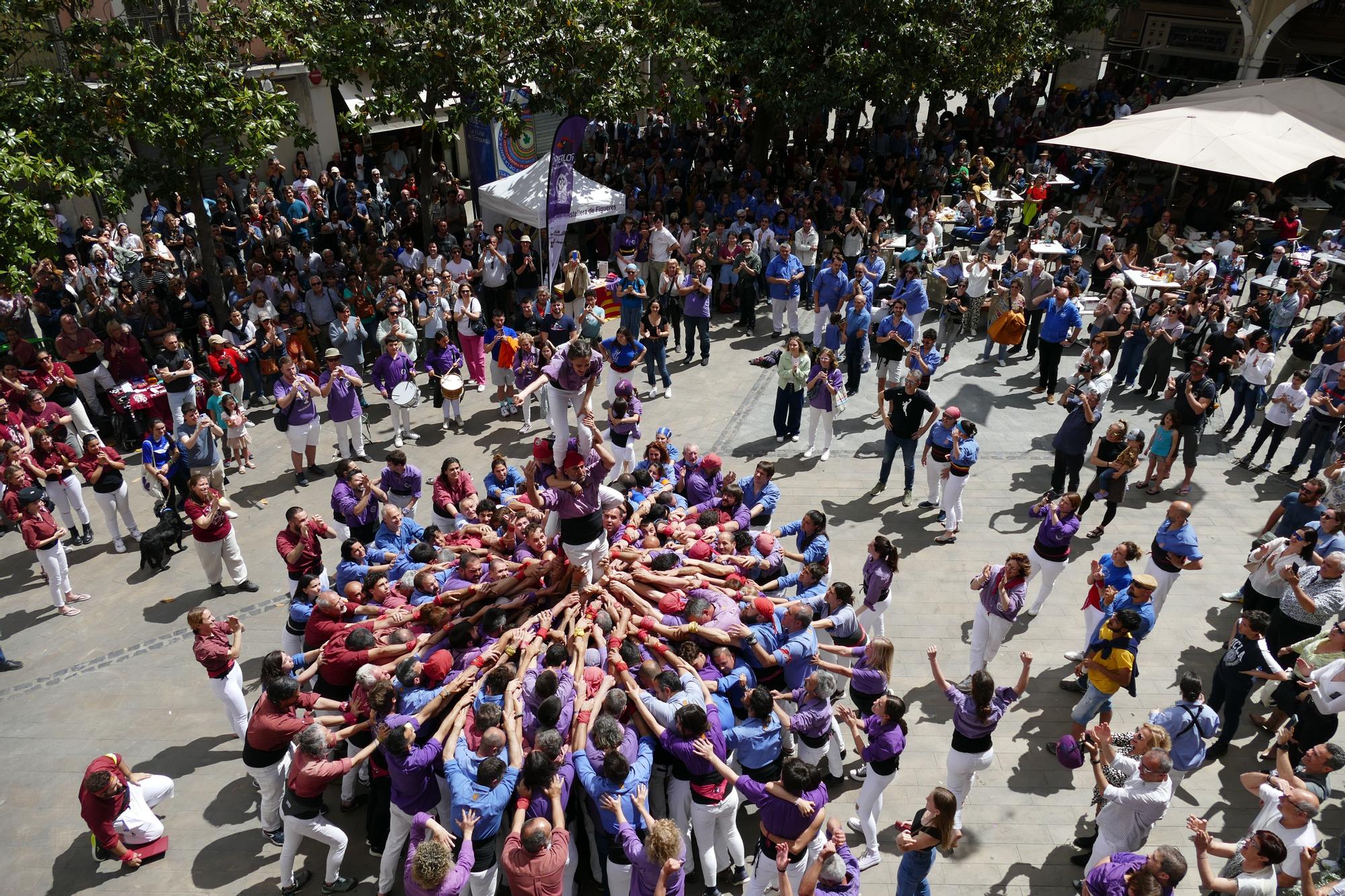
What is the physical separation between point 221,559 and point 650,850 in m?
6.77

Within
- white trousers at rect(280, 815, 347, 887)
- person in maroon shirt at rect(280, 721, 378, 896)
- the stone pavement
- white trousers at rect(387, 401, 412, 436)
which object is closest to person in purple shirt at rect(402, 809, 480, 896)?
person in maroon shirt at rect(280, 721, 378, 896)

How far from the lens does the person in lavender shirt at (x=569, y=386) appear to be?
6922mm

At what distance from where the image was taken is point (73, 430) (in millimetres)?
12750

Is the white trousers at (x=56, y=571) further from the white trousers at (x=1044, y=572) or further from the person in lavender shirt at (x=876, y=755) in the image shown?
the white trousers at (x=1044, y=572)

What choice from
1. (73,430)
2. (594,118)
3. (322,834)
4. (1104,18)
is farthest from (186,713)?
(1104,18)

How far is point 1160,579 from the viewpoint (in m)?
9.35

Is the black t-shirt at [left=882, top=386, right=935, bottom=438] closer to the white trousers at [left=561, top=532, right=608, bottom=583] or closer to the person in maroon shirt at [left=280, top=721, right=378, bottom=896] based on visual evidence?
the white trousers at [left=561, top=532, right=608, bottom=583]

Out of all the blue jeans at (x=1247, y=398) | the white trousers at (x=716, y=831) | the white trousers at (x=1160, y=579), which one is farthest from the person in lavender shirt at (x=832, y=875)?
the blue jeans at (x=1247, y=398)

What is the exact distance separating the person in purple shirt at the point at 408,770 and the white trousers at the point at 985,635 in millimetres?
4686

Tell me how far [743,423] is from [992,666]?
19.3ft

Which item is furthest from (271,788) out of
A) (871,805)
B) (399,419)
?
(399,419)

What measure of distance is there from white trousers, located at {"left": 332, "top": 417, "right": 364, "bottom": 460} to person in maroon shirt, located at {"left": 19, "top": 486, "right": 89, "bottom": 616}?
355cm

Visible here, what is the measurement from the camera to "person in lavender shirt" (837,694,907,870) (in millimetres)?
6660

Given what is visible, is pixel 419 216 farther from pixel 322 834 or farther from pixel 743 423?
pixel 322 834
